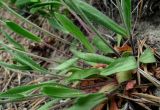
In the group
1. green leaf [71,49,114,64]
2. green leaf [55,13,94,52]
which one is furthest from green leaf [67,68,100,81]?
green leaf [55,13,94,52]

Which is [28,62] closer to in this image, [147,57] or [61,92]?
[61,92]

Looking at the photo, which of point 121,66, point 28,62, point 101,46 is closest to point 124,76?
point 121,66

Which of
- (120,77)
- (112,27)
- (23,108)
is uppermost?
(112,27)

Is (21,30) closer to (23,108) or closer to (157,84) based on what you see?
(23,108)

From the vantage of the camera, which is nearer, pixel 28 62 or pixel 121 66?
pixel 121 66

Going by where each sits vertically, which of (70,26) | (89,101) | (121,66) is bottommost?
(89,101)

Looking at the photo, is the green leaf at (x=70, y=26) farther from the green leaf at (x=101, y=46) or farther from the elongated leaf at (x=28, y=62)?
the elongated leaf at (x=28, y=62)

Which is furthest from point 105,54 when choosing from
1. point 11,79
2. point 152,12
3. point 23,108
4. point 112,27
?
point 11,79
